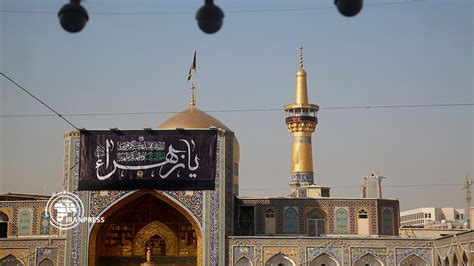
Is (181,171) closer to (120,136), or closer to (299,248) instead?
(120,136)

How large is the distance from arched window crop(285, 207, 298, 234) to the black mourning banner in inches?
165

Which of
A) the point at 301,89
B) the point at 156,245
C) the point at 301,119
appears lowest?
the point at 156,245

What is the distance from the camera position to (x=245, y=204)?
27.6 meters

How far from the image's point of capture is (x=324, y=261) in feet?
80.1

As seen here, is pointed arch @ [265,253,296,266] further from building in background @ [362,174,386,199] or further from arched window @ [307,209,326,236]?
building in background @ [362,174,386,199]

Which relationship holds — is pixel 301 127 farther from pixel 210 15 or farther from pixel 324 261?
pixel 210 15

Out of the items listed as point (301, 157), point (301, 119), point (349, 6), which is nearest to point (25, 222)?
point (301, 157)

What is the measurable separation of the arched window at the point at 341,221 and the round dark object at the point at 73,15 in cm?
2250

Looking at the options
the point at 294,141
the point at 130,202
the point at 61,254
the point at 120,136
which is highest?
the point at 294,141

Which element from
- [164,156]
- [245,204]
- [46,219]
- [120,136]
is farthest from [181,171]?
[46,219]

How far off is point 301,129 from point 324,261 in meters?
14.5

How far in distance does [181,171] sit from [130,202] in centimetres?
225

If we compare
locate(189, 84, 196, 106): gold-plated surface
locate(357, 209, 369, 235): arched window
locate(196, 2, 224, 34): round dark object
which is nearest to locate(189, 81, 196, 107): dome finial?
locate(189, 84, 196, 106): gold-plated surface

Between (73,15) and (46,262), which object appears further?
(46,262)
